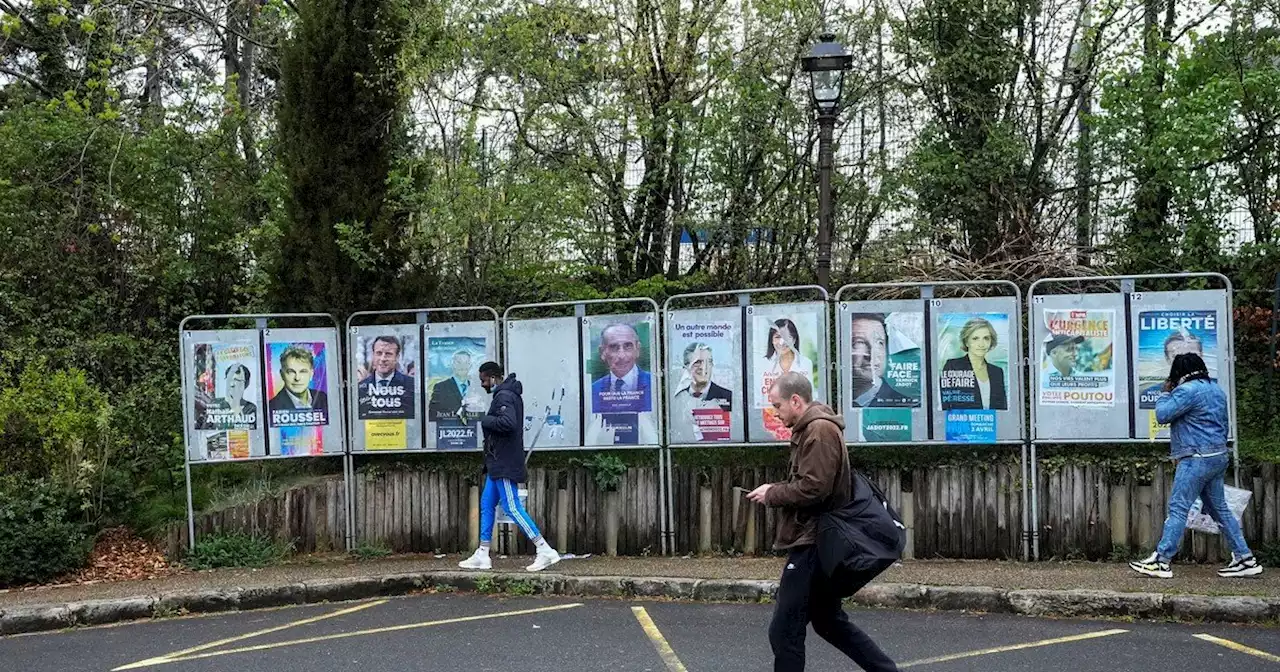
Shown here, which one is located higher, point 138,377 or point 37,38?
point 37,38

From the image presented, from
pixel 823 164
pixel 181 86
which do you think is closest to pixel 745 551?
pixel 823 164

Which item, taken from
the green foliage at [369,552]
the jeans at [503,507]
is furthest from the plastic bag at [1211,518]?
the green foliage at [369,552]

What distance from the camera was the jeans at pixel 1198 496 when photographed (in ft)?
26.5

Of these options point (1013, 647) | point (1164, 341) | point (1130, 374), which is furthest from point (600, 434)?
point (1164, 341)

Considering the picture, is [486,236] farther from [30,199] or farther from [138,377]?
[30,199]

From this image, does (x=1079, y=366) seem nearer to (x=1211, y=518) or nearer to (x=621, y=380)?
(x=1211, y=518)

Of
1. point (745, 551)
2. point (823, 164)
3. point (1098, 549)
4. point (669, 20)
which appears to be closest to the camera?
point (1098, 549)

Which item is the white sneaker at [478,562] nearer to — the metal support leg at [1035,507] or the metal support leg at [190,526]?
the metal support leg at [190,526]

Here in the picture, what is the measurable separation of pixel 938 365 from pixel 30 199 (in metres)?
11.5

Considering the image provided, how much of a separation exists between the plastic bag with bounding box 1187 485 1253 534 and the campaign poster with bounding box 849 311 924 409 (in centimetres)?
225

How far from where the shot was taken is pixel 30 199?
1399 centimetres

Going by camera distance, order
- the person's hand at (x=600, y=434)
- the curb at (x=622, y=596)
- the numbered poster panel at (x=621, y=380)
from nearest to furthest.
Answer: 1. the curb at (x=622, y=596)
2. the numbered poster panel at (x=621, y=380)
3. the person's hand at (x=600, y=434)

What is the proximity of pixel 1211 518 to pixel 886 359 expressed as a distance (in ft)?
9.07

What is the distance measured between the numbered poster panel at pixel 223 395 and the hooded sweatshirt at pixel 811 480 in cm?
668
